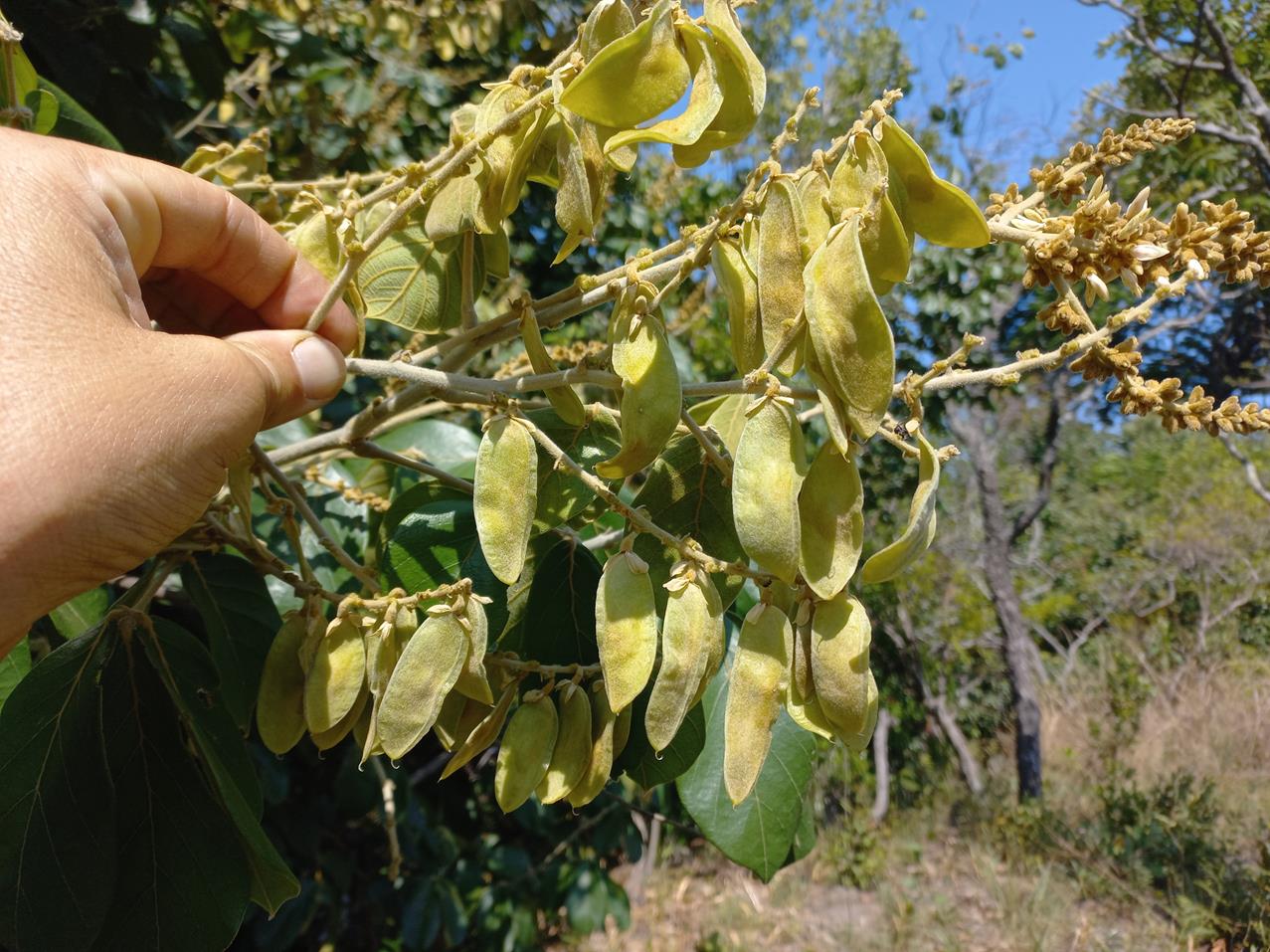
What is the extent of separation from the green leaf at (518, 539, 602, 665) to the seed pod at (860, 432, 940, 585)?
1.09ft

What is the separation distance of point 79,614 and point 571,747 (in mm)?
752

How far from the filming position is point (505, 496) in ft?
2.40

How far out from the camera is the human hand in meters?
0.62

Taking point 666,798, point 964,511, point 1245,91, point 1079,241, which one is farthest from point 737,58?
point 964,511

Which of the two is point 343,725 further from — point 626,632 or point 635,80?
point 635,80

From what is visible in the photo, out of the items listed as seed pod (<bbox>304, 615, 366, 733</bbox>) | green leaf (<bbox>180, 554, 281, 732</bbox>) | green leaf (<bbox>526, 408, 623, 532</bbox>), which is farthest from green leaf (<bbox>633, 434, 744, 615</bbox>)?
green leaf (<bbox>180, 554, 281, 732</bbox>)

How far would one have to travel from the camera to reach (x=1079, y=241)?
67 cm

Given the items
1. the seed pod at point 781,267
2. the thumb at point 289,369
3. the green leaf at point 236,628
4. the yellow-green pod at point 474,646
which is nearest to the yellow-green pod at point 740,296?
the seed pod at point 781,267

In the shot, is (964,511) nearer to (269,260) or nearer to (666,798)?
(666,798)

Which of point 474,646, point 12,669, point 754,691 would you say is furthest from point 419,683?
point 12,669

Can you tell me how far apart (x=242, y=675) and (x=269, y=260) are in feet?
1.57

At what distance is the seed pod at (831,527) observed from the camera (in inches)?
25.5

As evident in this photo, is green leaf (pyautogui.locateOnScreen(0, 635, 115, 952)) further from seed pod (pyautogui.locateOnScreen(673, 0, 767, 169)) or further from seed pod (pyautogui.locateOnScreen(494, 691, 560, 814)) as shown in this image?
seed pod (pyautogui.locateOnScreen(673, 0, 767, 169))

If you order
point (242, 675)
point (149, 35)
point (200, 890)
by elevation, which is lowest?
point (200, 890)
